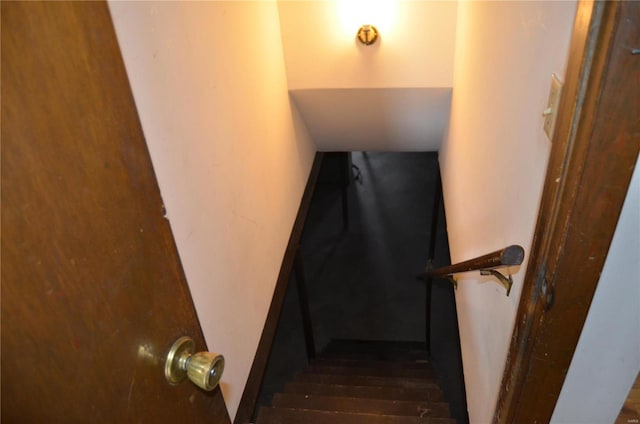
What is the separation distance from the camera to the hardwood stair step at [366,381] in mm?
2615

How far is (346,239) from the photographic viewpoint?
16.2 ft

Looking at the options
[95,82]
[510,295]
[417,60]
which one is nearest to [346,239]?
[417,60]

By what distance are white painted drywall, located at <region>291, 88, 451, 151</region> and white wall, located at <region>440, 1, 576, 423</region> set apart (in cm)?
36

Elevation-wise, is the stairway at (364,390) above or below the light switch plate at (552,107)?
below

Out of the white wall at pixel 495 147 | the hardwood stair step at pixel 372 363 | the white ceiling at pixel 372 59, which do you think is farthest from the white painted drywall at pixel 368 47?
the hardwood stair step at pixel 372 363

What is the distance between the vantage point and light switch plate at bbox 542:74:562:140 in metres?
0.79

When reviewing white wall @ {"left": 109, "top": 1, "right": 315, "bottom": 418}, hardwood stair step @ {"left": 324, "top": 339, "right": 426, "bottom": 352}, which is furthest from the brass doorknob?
hardwood stair step @ {"left": 324, "top": 339, "right": 426, "bottom": 352}

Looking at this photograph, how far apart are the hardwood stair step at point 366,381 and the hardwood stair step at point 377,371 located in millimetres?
160

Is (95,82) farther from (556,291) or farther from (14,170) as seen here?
(556,291)

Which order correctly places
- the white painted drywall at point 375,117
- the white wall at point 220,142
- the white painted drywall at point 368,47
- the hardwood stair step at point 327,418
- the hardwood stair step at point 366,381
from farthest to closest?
the hardwood stair step at point 366,381 < the white painted drywall at point 375,117 < the white painted drywall at point 368,47 < the hardwood stair step at point 327,418 < the white wall at point 220,142

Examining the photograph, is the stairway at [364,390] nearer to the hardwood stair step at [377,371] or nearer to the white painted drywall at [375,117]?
the hardwood stair step at [377,371]

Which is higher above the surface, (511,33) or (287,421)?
(511,33)

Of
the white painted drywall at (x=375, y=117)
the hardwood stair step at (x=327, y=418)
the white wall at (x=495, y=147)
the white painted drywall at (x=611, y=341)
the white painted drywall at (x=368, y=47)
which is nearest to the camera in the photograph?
the white painted drywall at (x=611, y=341)

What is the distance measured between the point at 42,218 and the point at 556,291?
0.85m
